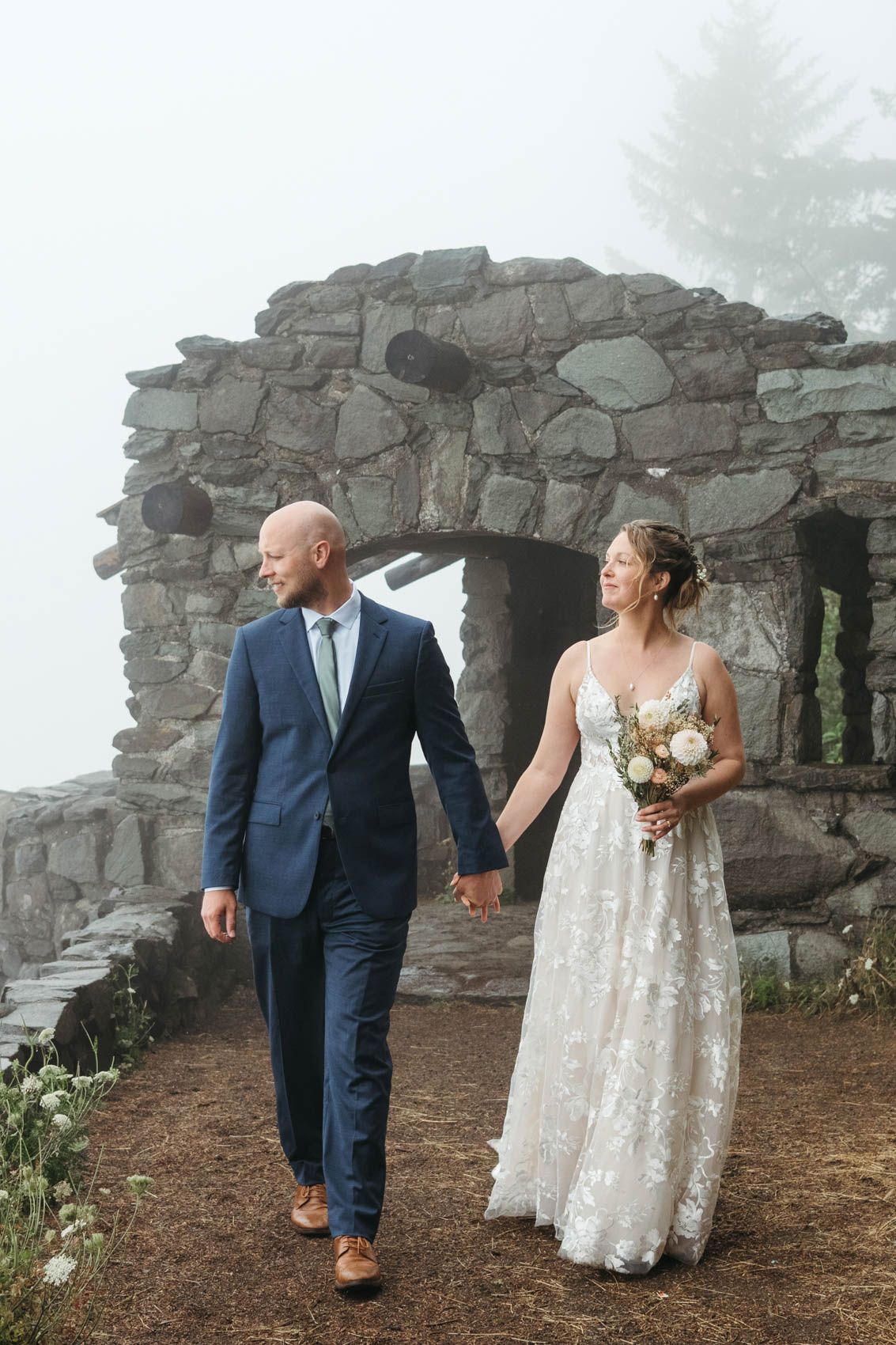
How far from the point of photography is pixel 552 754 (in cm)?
334

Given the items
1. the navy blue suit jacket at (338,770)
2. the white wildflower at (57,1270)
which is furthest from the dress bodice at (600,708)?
the white wildflower at (57,1270)

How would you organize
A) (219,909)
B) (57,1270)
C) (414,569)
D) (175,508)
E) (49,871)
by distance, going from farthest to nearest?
(414,569)
(49,871)
(175,508)
(219,909)
(57,1270)

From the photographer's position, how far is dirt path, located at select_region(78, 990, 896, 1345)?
2693 mm

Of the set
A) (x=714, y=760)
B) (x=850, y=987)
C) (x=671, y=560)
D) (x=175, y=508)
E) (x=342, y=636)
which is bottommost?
(x=850, y=987)

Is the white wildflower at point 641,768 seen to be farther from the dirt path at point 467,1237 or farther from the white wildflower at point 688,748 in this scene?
the dirt path at point 467,1237

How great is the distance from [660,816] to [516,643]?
20.6ft

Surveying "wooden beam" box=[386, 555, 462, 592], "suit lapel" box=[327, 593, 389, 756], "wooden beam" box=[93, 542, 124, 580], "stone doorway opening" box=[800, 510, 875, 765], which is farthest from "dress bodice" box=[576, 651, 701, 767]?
"wooden beam" box=[386, 555, 462, 592]

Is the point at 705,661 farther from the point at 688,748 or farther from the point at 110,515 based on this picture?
the point at 110,515

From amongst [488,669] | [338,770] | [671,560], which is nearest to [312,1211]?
[338,770]

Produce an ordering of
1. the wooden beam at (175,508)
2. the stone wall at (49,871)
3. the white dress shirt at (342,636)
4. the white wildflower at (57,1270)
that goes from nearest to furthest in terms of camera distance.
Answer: the white wildflower at (57,1270) → the white dress shirt at (342,636) → the wooden beam at (175,508) → the stone wall at (49,871)

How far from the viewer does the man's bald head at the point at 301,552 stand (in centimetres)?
306

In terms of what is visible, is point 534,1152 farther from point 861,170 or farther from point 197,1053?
point 861,170

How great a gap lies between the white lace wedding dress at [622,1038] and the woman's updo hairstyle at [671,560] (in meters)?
0.21

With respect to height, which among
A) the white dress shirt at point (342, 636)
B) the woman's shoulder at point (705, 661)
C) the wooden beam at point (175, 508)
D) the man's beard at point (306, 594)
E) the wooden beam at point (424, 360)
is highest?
the wooden beam at point (424, 360)
